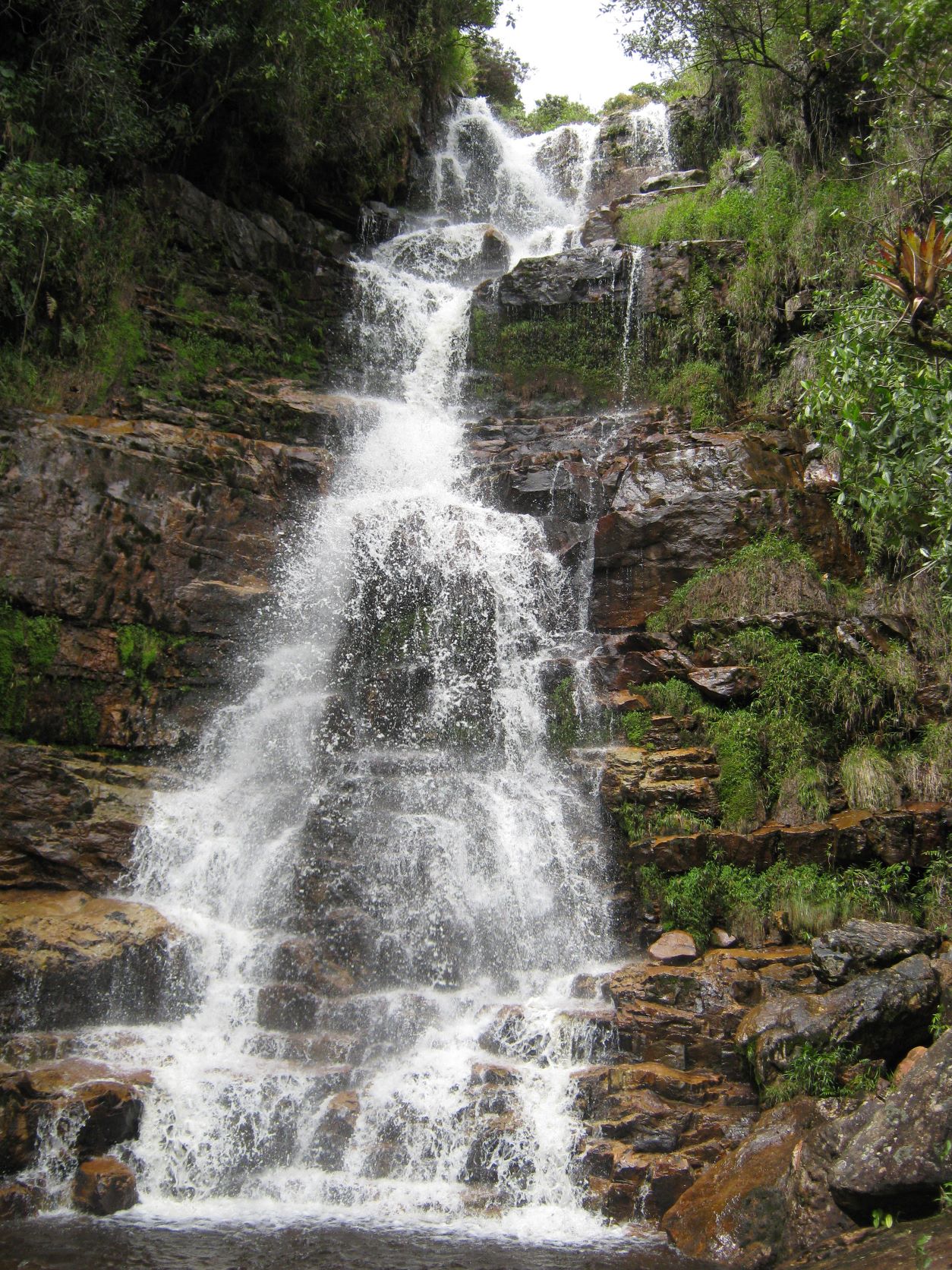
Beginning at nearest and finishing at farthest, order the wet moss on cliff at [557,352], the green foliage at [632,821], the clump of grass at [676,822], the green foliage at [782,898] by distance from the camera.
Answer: the green foliage at [782,898] < the clump of grass at [676,822] < the green foliage at [632,821] < the wet moss on cliff at [557,352]

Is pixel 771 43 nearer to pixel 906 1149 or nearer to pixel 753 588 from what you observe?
pixel 753 588

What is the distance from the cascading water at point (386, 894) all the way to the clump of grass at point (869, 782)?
9.85 ft

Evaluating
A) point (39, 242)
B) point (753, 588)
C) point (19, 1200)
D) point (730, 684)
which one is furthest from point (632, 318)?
point (19, 1200)

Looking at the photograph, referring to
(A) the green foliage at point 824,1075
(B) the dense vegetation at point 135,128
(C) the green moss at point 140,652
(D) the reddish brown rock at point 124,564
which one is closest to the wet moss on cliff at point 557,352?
(B) the dense vegetation at point 135,128

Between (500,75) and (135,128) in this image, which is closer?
(135,128)

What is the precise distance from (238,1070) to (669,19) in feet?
70.9

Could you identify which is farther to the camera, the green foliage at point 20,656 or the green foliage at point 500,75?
the green foliage at point 500,75

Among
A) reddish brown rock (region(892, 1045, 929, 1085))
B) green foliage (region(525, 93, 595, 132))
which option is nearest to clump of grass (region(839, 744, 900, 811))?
reddish brown rock (region(892, 1045, 929, 1085))

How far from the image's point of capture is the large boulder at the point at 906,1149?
5.31 meters

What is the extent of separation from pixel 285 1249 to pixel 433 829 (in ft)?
15.5

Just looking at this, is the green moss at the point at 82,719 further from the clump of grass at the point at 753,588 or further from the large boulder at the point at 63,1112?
the clump of grass at the point at 753,588

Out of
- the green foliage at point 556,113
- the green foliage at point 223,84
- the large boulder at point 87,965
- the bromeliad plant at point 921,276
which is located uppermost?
the green foliage at point 556,113

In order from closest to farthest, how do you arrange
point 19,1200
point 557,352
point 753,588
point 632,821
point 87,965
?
1. point 19,1200
2. point 87,965
3. point 632,821
4. point 753,588
5. point 557,352

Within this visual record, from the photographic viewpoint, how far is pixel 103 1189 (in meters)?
6.97
